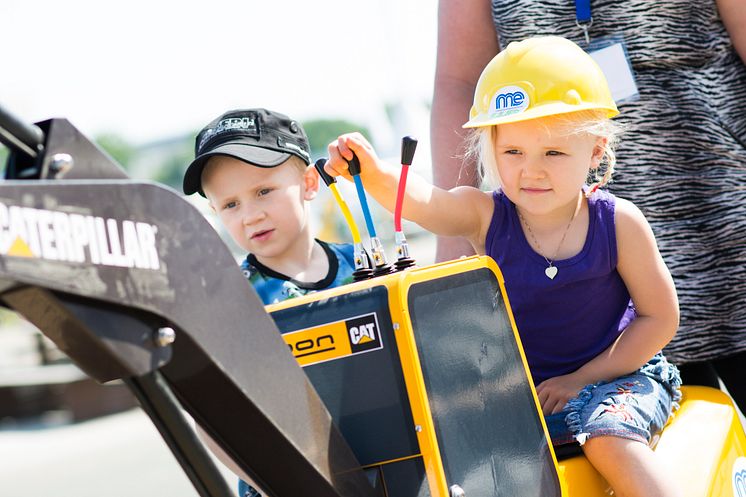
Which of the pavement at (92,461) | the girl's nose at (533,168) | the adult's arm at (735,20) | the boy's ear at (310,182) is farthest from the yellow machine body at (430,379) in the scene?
the pavement at (92,461)

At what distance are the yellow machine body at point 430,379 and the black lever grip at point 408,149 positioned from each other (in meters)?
0.23

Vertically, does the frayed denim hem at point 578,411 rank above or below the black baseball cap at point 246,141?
below

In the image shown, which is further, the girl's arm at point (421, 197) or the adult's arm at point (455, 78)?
the adult's arm at point (455, 78)

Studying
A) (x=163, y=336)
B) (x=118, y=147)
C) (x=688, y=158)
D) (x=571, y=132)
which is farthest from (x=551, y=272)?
(x=118, y=147)

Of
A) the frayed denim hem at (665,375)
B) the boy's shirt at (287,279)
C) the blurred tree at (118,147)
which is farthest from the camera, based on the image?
the blurred tree at (118,147)

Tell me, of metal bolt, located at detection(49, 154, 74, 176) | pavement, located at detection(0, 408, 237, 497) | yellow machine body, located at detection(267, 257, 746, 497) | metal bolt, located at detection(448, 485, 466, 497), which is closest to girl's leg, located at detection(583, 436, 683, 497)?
yellow machine body, located at detection(267, 257, 746, 497)

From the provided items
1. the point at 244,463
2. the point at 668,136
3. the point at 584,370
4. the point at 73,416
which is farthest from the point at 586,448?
the point at 73,416

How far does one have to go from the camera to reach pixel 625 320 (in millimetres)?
2523

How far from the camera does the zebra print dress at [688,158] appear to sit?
281 centimetres

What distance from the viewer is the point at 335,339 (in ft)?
6.21

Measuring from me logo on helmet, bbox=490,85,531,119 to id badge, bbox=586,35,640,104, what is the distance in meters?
0.64

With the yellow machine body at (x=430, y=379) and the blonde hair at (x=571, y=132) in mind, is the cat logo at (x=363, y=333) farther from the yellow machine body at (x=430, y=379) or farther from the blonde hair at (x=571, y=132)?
the blonde hair at (x=571, y=132)

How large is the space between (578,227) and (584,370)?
0.34 m

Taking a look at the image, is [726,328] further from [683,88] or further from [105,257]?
[105,257]
